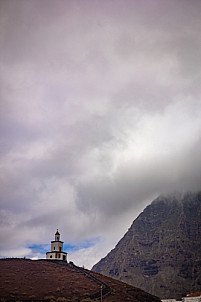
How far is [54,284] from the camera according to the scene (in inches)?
3177

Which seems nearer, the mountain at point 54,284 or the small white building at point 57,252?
the mountain at point 54,284

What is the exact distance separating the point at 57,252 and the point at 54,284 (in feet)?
85.1

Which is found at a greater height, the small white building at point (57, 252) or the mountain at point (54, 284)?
the small white building at point (57, 252)

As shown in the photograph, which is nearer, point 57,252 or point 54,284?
point 54,284

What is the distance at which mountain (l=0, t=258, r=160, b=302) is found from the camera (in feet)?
237

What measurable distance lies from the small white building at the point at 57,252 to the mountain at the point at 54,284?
3363 millimetres

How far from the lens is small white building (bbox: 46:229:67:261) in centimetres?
10612

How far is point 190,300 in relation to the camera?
108m

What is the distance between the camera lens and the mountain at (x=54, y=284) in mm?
72250

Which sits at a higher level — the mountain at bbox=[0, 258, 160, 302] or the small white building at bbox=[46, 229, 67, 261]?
the small white building at bbox=[46, 229, 67, 261]

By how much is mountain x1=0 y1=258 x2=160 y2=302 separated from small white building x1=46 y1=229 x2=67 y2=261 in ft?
11.0

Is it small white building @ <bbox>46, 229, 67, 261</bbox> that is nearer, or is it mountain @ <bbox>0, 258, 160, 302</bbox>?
mountain @ <bbox>0, 258, 160, 302</bbox>

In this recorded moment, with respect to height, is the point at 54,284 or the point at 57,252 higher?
the point at 57,252

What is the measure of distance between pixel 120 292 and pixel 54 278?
17.9 m
